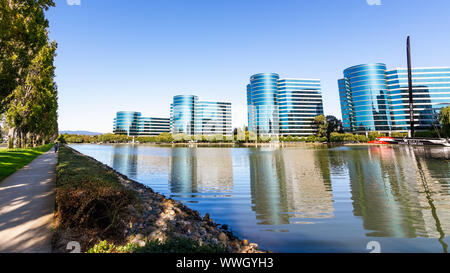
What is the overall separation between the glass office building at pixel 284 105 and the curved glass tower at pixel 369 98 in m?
34.9

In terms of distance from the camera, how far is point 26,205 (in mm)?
9227

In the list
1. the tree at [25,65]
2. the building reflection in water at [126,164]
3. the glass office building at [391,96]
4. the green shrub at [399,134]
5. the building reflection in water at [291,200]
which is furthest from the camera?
the glass office building at [391,96]

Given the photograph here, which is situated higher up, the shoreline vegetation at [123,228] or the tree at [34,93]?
the tree at [34,93]

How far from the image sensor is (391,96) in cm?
14525

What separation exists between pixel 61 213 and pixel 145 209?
3.32 metres

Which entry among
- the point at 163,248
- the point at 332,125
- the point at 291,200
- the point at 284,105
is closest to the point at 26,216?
the point at 163,248

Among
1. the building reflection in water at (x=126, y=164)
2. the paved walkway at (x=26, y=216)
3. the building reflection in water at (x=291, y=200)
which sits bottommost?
the building reflection in water at (x=126, y=164)

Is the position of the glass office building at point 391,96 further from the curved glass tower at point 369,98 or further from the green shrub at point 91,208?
the green shrub at point 91,208

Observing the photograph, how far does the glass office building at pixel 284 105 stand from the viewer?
18012 cm

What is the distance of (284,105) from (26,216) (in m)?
189

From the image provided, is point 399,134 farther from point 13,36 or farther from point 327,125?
point 13,36

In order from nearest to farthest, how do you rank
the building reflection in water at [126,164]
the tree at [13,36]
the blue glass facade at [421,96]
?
the tree at [13,36] < the building reflection in water at [126,164] < the blue glass facade at [421,96]

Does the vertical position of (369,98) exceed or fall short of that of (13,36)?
it exceeds it

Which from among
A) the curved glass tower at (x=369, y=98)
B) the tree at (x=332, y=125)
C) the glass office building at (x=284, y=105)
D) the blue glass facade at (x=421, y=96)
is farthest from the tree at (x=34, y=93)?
the blue glass facade at (x=421, y=96)
